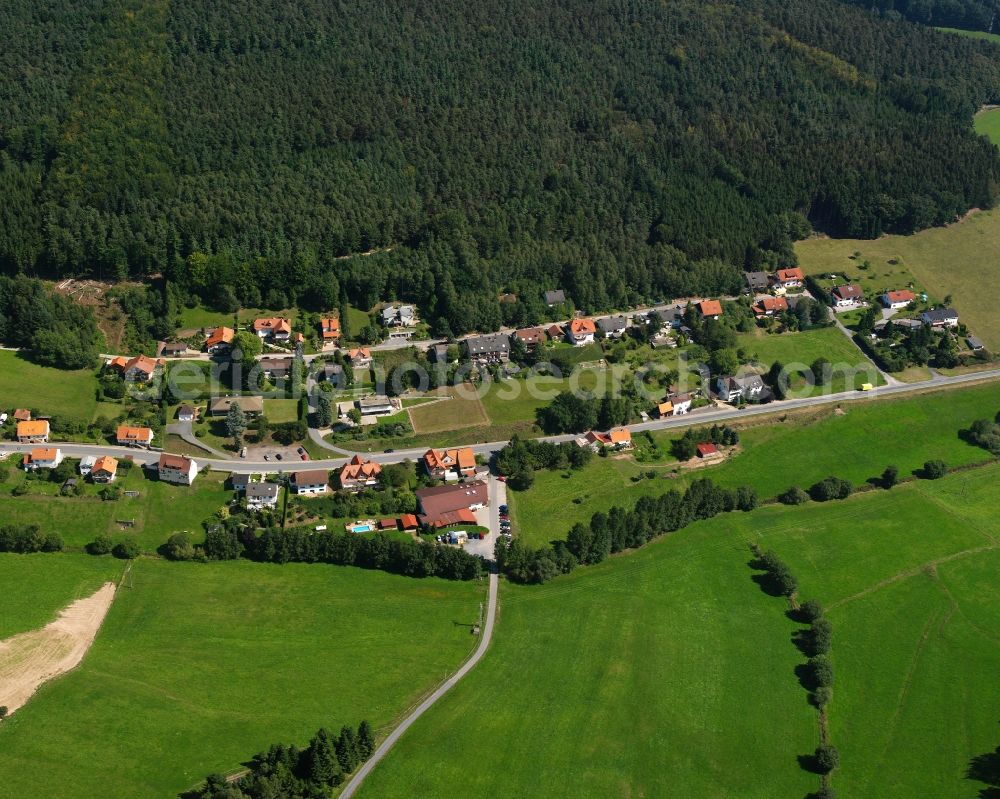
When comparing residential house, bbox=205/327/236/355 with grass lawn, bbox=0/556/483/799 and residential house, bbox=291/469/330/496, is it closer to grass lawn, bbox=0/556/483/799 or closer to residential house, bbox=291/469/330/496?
residential house, bbox=291/469/330/496

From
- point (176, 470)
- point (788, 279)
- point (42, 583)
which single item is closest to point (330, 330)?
point (176, 470)

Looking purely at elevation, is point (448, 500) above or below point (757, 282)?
below

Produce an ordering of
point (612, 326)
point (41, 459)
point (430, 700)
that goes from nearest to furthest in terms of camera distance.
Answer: point (430, 700), point (41, 459), point (612, 326)

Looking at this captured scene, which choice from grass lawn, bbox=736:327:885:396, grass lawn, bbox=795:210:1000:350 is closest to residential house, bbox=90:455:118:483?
grass lawn, bbox=736:327:885:396

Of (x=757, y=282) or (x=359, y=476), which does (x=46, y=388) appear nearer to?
(x=359, y=476)

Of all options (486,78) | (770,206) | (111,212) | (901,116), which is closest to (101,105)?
(111,212)

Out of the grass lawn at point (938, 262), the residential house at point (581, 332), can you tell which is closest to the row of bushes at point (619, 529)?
the residential house at point (581, 332)
